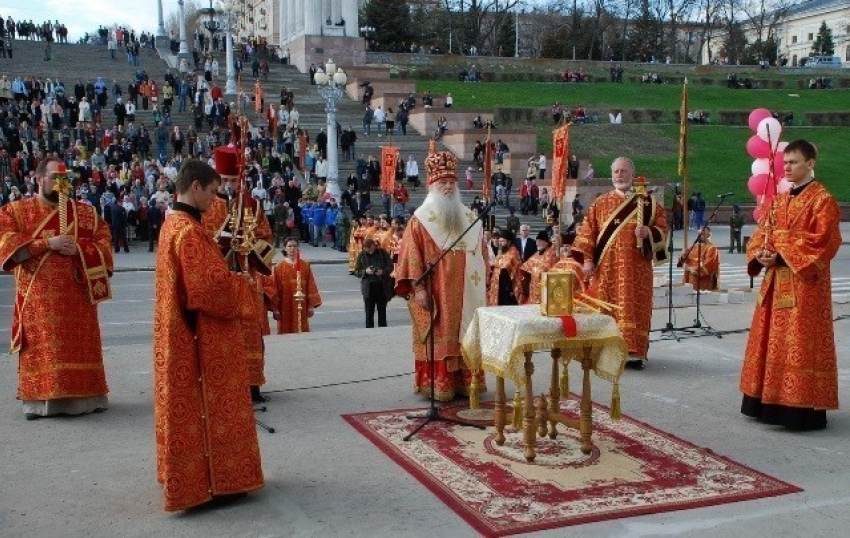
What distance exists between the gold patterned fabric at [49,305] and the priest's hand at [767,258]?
216 inches

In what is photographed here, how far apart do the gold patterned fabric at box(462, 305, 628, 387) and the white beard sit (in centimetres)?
167

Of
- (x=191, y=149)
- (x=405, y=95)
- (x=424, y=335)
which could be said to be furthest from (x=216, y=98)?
(x=424, y=335)

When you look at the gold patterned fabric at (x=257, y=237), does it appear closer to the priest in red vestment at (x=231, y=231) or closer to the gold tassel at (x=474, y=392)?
the priest in red vestment at (x=231, y=231)

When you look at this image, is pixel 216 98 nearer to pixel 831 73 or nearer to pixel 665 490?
pixel 665 490

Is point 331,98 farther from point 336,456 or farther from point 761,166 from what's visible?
point 336,456

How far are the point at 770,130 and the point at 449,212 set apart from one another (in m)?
3.72

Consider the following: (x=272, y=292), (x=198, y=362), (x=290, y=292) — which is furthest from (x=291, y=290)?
(x=198, y=362)

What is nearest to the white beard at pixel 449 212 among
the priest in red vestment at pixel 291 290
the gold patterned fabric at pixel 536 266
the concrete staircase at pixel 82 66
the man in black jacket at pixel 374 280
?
the priest in red vestment at pixel 291 290

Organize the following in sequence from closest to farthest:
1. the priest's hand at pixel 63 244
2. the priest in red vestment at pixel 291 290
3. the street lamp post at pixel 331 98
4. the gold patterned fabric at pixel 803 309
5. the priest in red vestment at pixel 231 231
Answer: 1. the gold patterned fabric at pixel 803 309
2. the priest in red vestment at pixel 231 231
3. the priest's hand at pixel 63 244
4. the priest in red vestment at pixel 291 290
5. the street lamp post at pixel 331 98

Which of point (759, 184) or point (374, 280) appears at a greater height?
point (759, 184)

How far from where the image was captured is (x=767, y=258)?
7.29m

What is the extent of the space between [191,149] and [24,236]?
80.9 ft

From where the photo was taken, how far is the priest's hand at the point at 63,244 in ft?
25.0

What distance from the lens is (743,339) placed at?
1144 cm
